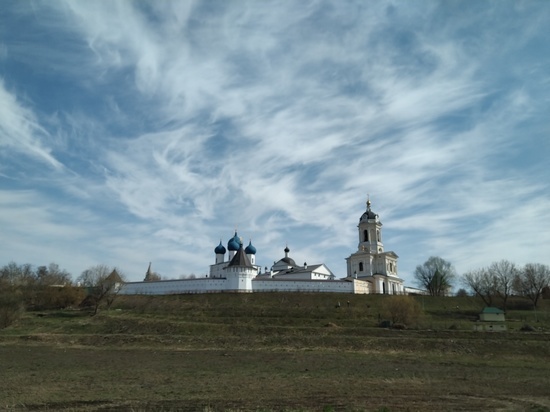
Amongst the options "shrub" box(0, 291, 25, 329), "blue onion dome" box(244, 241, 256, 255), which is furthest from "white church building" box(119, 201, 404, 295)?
"shrub" box(0, 291, 25, 329)

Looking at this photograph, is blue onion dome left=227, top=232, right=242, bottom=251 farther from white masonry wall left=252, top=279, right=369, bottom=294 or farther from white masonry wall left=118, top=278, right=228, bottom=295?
white masonry wall left=252, top=279, right=369, bottom=294

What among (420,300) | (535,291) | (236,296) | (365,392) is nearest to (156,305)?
(236,296)

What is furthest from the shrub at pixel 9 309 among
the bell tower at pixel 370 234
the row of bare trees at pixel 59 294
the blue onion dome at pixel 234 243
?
the bell tower at pixel 370 234

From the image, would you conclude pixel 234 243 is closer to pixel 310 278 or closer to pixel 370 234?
pixel 310 278

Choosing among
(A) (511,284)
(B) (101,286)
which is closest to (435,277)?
(A) (511,284)

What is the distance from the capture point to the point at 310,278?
69.4 m

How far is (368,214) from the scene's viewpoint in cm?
7319

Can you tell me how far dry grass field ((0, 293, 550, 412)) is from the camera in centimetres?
1479

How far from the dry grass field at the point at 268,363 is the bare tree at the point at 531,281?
11905 millimetres

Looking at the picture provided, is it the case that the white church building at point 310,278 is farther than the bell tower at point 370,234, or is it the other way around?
the bell tower at point 370,234

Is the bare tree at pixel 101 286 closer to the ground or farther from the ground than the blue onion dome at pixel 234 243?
closer to the ground

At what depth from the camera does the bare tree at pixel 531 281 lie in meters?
64.6

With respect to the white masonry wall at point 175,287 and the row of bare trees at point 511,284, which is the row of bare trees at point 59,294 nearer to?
the white masonry wall at point 175,287

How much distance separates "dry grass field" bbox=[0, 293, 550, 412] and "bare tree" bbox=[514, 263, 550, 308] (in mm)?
11905
